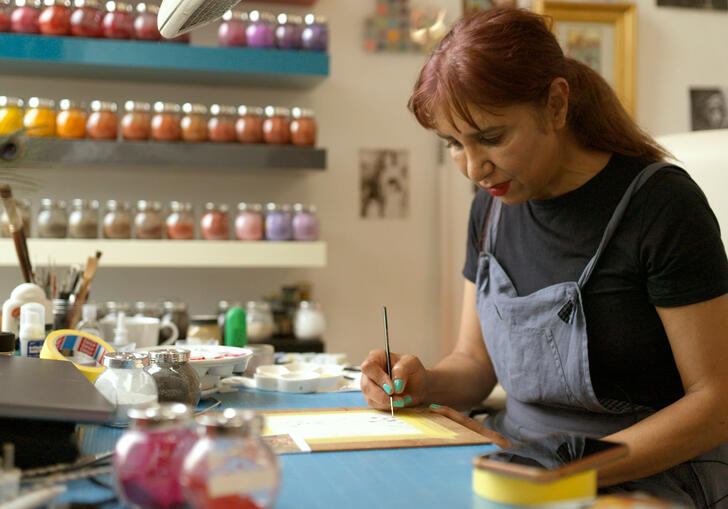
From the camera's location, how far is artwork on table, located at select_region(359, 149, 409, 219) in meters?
3.34

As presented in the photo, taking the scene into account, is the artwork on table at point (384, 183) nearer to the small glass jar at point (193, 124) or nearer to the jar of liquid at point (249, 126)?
the jar of liquid at point (249, 126)

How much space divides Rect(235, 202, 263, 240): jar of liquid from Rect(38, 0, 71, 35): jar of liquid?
91 cm

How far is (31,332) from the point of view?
1.33 metres

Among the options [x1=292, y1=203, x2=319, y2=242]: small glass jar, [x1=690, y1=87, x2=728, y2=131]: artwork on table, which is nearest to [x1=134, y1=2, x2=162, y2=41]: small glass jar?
[x1=292, y1=203, x2=319, y2=242]: small glass jar

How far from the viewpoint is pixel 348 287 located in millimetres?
3338

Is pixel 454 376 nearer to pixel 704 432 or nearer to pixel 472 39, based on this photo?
A: pixel 704 432

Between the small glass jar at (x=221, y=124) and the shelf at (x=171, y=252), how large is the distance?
39 cm

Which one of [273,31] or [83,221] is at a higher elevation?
[273,31]

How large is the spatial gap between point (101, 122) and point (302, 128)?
0.72m

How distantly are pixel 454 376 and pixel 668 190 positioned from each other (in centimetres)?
53

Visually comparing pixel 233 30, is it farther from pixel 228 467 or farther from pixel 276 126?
pixel 228 467

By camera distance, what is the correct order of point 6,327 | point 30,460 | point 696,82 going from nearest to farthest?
point 30,460
point 6,327
point 696,82

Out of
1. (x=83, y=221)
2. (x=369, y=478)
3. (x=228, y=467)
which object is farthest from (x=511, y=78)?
(x=83, y=221)

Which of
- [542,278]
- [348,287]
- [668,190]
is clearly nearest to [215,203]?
[348,287]
